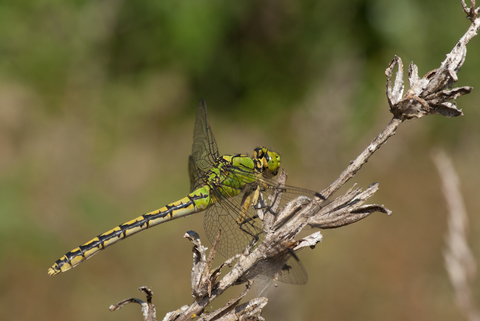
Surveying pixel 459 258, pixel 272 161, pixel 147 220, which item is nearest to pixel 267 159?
pixel 272 161

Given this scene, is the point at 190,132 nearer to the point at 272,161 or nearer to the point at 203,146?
the point at 203,146

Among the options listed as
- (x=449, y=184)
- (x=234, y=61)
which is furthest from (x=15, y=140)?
(x=449, y=184)

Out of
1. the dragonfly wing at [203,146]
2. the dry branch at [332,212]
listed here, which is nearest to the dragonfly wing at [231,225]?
the dragonfly wing at [203,146]

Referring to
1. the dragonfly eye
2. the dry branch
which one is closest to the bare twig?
the dry branch

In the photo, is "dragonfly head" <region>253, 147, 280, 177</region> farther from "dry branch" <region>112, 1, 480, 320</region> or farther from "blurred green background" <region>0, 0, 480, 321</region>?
"dry branch" <region>112, 1, 480, 320</region>

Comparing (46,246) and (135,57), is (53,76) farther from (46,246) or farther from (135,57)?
(46,246)

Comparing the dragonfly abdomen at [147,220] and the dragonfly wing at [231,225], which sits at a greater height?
the dragonfly abdomen at [147,220]

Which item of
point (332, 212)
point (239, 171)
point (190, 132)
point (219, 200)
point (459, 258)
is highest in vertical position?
point (190, 132)

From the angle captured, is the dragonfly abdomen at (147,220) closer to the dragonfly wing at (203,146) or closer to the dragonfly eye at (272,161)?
the dragonfly wing at (203,146)
